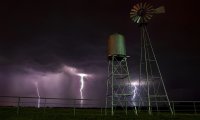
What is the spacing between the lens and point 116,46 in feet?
90.0

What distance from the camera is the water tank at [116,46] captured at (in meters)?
27.2

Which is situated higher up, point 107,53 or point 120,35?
point 120,35

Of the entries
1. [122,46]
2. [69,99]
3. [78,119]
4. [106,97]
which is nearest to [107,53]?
[122,46]

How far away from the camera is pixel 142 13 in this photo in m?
29.8

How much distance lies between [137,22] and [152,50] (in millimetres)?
4698

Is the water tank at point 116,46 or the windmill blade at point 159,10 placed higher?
the windmill blade at point 159,10

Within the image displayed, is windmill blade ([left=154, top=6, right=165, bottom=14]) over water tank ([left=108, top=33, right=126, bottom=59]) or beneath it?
over

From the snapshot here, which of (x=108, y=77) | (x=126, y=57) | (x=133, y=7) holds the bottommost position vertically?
(x=108, y=77)

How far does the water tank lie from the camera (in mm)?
27219

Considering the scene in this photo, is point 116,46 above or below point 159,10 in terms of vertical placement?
below

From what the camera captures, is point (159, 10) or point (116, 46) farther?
point (159, 10)

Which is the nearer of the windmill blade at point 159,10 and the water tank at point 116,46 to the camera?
the water tank at point 116,46

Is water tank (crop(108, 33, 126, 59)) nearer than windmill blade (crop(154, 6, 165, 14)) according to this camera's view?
Yes

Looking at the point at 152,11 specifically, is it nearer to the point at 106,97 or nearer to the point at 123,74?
the point at 123,74
